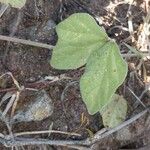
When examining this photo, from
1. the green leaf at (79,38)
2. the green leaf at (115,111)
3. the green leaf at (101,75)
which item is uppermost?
the green leaf at (79,38)

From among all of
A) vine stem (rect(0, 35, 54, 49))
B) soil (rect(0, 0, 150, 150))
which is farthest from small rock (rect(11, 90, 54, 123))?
vine stem (rect(0, 35, 54, 49))

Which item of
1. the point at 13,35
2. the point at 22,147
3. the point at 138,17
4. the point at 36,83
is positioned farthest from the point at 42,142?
the point at 138,17

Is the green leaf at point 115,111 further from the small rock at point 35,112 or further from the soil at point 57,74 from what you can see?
the small rock at point 35,112

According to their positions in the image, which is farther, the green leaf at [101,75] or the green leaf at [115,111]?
the green leaf at [115,111]

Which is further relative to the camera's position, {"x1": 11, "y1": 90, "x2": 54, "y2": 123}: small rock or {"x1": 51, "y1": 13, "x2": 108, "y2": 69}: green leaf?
{"x1": 11, "y1": 90, "x2": 54, "y2": 123}: small rock

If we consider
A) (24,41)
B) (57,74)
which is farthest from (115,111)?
(24,41)

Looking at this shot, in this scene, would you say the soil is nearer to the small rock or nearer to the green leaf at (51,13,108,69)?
the small rock

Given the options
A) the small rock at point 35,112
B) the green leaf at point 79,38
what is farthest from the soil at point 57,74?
the green leaf at point 79,38
